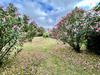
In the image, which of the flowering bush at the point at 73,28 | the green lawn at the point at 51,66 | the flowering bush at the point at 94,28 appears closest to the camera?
the green lawn at the point at 51,66

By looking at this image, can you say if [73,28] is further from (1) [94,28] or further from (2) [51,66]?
(2) [51,66]

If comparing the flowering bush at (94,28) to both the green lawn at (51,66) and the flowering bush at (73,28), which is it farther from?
the green lawn at (51,66)

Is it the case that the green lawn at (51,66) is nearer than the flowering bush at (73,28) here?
Yes

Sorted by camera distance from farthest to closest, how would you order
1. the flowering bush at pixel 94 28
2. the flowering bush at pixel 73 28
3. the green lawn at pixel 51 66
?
the flowering bush at pixel 73 28
the flowering bush at pixel 94 28
the green lawn at pixel 51 66

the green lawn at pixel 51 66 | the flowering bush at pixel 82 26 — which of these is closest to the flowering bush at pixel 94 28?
the flowering bush at pixel 82 26

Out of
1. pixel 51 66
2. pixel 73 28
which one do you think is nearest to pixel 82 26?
pixel 73 28

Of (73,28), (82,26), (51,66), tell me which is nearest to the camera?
(51,66)

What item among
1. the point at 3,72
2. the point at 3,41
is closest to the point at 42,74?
the point at 3,72

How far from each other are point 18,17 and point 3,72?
256cm

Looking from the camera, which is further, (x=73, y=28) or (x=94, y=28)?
(x=73, y=28)

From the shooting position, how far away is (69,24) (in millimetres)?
4957

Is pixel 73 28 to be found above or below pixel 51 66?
above

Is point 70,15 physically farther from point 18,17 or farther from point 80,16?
point 18,17

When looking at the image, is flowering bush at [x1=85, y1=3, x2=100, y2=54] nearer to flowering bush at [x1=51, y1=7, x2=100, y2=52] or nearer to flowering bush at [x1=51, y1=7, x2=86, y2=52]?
flowering bush at [x1=51, y1=7, x2=100, y2=52]
